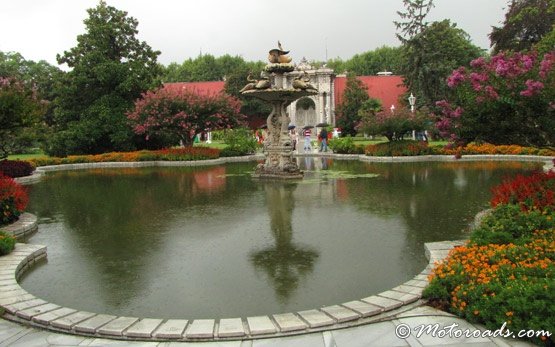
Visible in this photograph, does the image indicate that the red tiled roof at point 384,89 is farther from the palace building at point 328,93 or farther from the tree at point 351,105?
the tree at point 351,105

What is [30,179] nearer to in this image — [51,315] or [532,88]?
[51,315]

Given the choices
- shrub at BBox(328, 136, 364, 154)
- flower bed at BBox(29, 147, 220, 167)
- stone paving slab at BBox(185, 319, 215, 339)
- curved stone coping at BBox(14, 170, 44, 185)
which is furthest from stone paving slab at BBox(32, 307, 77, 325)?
shrub at BBox(328, 136, 364, 154)

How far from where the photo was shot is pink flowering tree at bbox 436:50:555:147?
8.30m

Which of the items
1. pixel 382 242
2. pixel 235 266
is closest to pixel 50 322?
pixel 235 266

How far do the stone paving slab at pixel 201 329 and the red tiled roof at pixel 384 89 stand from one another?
168 ft

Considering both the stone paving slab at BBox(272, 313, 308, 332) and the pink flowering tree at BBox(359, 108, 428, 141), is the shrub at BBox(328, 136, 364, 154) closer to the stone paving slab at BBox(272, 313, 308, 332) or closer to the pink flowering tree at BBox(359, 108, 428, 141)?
the pink flowering tree at BBox(359, 108, 428, 141)

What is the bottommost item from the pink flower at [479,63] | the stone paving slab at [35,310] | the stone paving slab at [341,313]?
the stone paving slab at [341,313]

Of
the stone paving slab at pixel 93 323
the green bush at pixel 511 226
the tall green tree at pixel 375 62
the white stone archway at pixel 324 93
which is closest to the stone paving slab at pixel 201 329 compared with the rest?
the stone paving slab at pixel 93 323

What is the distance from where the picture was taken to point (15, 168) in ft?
61.1

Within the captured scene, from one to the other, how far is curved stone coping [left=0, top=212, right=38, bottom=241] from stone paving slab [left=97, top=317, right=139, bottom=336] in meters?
5.20

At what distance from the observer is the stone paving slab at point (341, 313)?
→ 4.66 meters

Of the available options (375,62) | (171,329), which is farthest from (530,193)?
(375,62)

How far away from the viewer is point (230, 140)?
91.0 feet

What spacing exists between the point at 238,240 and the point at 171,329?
3850 millimetres
